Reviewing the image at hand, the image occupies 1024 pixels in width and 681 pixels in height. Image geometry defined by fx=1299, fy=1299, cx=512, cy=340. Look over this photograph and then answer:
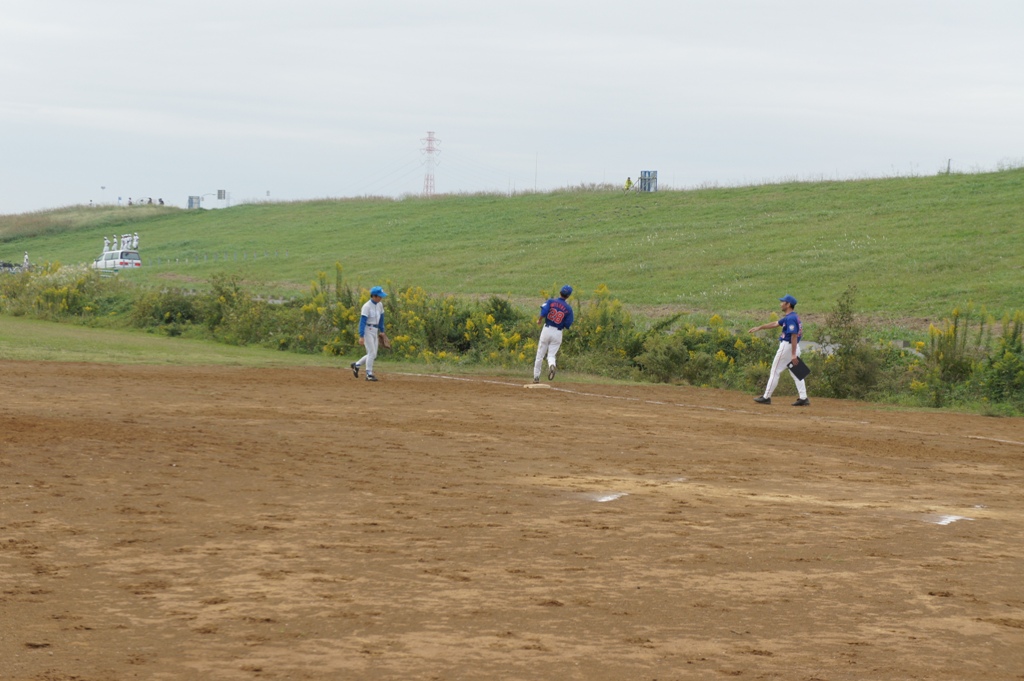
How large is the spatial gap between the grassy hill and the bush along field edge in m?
5.30

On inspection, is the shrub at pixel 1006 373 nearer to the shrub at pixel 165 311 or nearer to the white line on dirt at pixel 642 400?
the white line on dirt at pixel 642 400

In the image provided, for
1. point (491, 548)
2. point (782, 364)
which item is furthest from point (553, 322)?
point (491, 548)

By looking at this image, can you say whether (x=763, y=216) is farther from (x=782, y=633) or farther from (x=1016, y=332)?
(x=782, y=633)

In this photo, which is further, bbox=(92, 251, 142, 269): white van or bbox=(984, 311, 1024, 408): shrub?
bbox=(92, 251, 142, 269): white van

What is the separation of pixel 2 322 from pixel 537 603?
36103 mm

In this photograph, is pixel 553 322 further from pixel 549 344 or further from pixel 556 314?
pixel 549 344

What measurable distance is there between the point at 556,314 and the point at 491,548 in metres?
15.3

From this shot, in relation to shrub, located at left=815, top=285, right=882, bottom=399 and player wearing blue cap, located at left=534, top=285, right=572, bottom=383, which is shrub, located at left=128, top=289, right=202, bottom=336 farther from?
shrub, located at left=815, top=285, right=882, bottom=399

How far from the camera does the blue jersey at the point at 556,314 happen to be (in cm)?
2580

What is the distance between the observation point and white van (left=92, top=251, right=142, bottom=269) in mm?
66875

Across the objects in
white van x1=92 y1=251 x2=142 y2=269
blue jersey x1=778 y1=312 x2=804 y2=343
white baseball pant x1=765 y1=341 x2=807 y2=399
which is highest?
white van x1=92 y1=251 x2=142 y2=269

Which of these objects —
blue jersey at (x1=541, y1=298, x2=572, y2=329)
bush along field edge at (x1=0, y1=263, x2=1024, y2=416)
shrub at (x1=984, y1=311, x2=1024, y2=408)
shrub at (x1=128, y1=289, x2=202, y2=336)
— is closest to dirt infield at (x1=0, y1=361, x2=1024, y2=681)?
shrub at (x1=984, y1=311, x2=1024, y2=408)

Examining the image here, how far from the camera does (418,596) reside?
9031 mm

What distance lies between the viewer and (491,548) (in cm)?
1067
